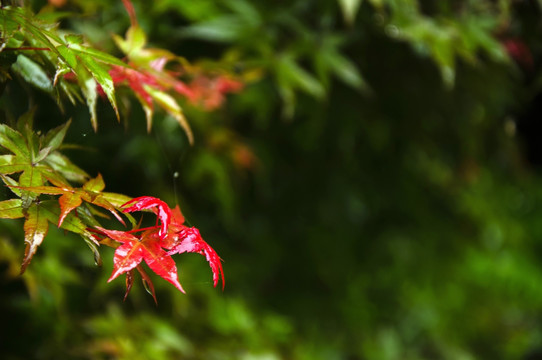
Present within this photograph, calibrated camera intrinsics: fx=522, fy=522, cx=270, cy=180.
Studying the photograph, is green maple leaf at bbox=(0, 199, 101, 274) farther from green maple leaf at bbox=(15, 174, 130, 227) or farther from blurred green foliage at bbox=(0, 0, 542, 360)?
blurred green foliage at bbox=(0, 0, 542, 360)

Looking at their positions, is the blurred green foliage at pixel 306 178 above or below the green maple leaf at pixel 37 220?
below

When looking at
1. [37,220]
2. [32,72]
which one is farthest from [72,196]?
[32,72]

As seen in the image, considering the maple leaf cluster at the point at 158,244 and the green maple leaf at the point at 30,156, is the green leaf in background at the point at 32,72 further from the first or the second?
the maple leaf cluster at the point at 158,244

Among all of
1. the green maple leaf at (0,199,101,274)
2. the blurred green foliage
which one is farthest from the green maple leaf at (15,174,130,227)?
the blurred green foliage

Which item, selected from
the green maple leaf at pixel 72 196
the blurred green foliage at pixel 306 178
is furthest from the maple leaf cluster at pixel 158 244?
the blurred green foliage at pixel 306 178

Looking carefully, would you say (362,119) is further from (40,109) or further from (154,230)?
(154,230)

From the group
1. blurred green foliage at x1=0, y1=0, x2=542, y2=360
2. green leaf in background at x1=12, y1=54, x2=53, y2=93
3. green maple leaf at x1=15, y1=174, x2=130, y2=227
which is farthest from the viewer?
blurred green foliage at x1=0, y1=0, x2=542, y2=360
